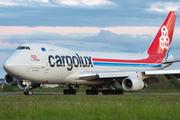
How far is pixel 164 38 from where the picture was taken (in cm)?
3834

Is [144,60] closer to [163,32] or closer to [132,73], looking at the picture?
[163,32]

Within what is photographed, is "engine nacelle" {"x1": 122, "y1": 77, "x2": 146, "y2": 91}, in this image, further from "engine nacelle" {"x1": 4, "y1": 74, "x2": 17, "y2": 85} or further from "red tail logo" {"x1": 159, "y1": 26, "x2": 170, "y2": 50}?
"red tail logo" {"x1": 159, "y1": 26, "x2": 170, "y2": 50}

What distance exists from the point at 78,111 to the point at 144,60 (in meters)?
25.2

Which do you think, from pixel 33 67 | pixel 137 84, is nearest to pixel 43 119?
pixel 33 67

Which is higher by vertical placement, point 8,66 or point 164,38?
point 164,38

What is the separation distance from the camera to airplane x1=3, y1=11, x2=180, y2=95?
2498 centimetres

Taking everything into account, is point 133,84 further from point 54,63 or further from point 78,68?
point 54,63

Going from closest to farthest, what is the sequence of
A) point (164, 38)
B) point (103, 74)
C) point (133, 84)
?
point (133, 84) < point (103, 74) < point (164, 38)

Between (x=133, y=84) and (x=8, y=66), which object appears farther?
(x=133, y=84)

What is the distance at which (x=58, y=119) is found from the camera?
9.83m

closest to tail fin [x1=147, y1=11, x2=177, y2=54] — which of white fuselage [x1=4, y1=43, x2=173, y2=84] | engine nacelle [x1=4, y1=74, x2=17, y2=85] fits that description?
white fuselage [x1=4, y1=43, x2=173, y2=84]

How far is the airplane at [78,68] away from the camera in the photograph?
24984 millimetres

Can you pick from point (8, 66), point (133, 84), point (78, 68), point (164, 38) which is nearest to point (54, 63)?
point (78, 68)

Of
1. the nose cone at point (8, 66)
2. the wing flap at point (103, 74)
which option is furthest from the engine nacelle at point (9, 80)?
the wing flap at point (103, 74)
